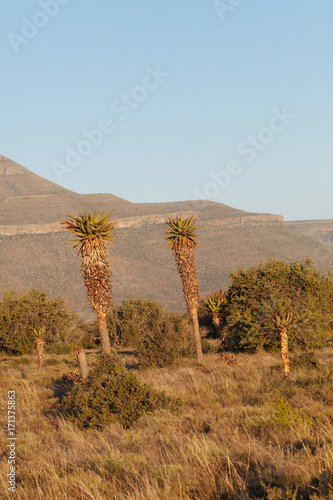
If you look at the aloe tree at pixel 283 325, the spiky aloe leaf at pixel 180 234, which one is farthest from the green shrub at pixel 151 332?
the aloe tree at pixel 283 325

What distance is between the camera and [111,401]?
10031 mm

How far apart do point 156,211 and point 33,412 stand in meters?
129

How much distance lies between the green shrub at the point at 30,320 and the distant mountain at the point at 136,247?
46512mm

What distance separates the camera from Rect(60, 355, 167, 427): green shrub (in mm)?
9648

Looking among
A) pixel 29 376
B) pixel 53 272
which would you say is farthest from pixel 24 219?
pixel 29 376

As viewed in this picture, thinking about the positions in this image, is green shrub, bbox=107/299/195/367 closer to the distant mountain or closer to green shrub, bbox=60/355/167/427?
green shrub, bbox=60/355/167/427

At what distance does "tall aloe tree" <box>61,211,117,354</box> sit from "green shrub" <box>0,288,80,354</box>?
36.7 ft

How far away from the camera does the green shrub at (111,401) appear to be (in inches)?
380

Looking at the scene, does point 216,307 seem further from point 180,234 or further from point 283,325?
point 283,325

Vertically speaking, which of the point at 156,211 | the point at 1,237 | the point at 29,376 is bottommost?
the point at 29,376

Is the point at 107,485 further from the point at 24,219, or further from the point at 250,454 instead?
the point at 24,219

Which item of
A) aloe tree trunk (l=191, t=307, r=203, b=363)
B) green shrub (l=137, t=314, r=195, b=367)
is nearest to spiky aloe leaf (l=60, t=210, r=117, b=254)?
green shrub (l=137, t=314, r=195, b=367)

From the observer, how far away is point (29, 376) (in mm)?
18609

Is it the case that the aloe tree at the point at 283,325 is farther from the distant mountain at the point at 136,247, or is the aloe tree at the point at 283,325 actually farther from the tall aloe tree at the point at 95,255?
the distant mountain at the point at 136,247
